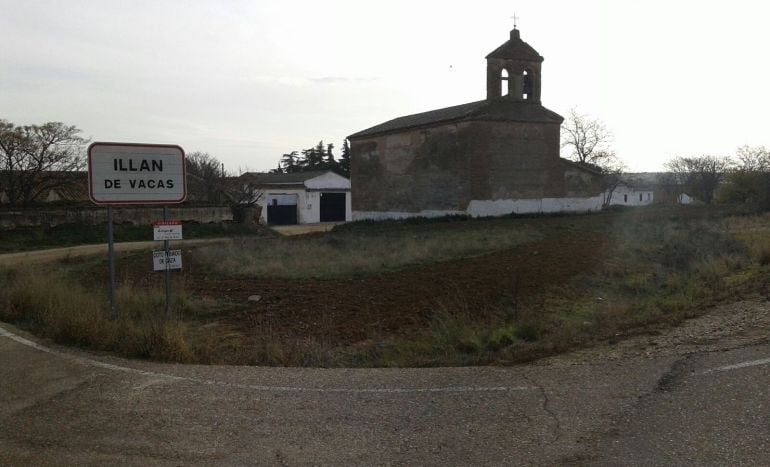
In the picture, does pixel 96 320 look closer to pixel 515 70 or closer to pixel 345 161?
pixel 515 70

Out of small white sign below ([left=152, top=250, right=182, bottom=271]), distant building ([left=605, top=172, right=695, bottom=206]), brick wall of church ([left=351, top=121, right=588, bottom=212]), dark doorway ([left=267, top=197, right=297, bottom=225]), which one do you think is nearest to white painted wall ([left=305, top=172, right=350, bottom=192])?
dark doorway ([left=267, top=197, right=297, bottom=225])

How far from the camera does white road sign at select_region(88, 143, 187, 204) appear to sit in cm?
827

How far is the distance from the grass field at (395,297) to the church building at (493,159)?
12146mm

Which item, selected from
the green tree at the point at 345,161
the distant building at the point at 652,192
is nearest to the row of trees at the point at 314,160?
the green tree at the point at 345,161

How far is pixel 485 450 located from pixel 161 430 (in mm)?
2392

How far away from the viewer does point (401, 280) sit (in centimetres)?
1467

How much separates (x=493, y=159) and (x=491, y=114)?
8.65 feet

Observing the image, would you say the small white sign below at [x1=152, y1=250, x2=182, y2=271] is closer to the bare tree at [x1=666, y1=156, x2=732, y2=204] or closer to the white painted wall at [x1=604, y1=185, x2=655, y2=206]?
the bare tree at [x1=666, y1=156, x2=732, y2=204]

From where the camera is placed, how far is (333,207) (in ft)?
189

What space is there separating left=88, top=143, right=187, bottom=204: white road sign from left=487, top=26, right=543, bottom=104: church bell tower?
30.2 metres

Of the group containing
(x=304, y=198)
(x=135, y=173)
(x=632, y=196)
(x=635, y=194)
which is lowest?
(x=135, y=173)

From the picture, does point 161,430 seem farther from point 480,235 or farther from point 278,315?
point 480,235

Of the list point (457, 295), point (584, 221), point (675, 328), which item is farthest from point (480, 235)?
point (675, 328)

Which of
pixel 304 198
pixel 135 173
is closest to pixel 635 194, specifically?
pixel 304 198
